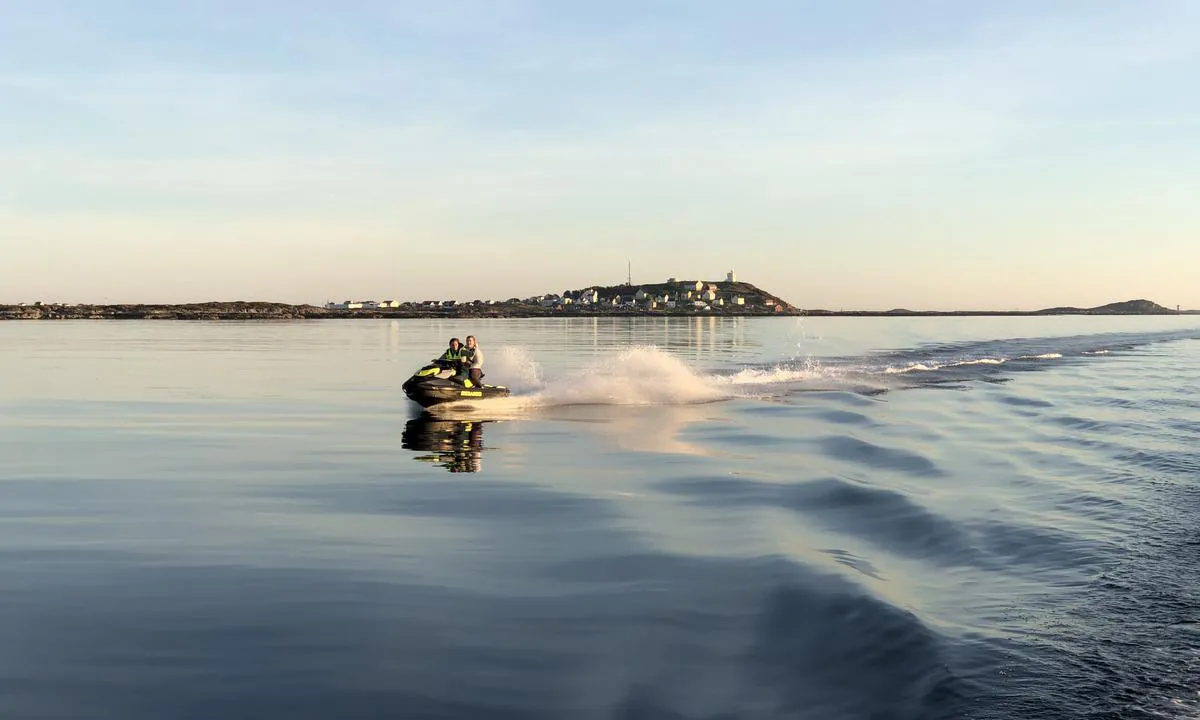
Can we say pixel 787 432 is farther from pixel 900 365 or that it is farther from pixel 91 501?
pixel 900 365

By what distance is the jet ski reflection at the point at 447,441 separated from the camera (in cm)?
2100

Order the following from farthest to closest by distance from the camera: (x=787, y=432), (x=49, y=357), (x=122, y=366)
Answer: (x=49, y=357) < (x=122, y=366) < (x=787, y=432)

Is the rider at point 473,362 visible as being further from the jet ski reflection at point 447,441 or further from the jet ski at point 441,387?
the jet ski reflection at point 447,441

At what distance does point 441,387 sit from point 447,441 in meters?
6.44

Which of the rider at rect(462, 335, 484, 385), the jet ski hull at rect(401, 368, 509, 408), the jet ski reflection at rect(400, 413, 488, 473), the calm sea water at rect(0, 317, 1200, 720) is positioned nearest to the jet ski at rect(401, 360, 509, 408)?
the jet ski hull at rect(401, 368, 509, 408)

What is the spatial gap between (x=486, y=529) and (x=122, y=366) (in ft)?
159

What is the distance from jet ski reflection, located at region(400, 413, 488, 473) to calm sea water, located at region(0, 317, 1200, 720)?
0.23 meters

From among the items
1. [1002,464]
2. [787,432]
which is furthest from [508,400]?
[1002,464]

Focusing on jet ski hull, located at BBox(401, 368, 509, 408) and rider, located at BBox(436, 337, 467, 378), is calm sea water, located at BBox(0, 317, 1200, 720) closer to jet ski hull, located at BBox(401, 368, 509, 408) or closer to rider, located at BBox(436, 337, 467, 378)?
jet ski hull, located at BBox(401, 368, 509, 408)

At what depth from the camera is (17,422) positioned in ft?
89.4

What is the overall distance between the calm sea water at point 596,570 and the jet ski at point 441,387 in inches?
113

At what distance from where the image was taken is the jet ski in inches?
1206

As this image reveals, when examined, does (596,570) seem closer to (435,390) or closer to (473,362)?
(435,390)

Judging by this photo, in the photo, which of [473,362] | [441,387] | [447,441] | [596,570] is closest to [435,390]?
[441,387]
